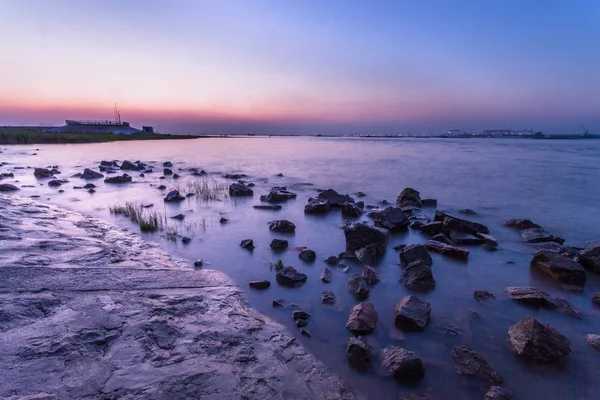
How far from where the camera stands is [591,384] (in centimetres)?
495

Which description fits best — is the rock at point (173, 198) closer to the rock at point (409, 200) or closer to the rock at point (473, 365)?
the rock at point (409, 200)

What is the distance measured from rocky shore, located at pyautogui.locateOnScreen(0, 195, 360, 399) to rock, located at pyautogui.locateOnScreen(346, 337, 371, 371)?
1.64 feet

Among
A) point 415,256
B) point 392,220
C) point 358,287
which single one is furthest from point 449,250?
point 358,287

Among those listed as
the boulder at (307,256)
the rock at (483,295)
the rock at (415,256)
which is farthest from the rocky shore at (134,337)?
the rock at (415,256)

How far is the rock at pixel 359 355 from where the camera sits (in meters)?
5.13

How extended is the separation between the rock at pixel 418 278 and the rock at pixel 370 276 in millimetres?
663

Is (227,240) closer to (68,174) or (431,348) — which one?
(431,348)

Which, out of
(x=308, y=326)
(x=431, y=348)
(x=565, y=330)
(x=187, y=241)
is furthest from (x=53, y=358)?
(x=565, y=330)

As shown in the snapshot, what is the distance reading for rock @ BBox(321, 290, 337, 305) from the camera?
23.5 feet

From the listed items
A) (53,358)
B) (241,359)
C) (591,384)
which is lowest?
(591,384)

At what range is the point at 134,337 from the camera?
493cm

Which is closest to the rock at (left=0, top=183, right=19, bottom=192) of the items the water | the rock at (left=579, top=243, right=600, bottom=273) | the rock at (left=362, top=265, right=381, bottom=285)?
the water

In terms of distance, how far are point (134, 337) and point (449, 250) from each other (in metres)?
9.38

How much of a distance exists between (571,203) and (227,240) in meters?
23.4
